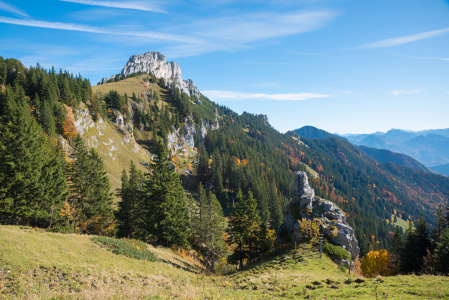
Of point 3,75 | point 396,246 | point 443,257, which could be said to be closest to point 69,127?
point 3,75

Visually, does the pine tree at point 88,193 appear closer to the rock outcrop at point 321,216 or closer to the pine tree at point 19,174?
the pine tree at point 19,174

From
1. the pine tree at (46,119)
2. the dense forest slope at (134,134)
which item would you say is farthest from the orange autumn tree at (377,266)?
the pine tree at (46,119)

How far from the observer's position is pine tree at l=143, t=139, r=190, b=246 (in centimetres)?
3209

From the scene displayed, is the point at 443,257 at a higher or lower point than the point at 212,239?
higher

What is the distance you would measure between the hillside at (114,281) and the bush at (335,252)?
13.9 metres

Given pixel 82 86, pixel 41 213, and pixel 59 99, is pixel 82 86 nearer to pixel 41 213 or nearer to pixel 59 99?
pixel 59 99

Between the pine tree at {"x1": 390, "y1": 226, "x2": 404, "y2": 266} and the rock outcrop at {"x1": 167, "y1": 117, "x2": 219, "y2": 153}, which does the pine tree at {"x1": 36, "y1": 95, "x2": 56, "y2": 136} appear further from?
the pine tree at {"x1": 390, "y1": 226, "x2": 404, "y2": 266}

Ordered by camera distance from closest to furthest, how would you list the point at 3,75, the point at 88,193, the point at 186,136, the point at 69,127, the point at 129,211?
1. the point at 88,193
2. the point at 129,211
3. the point at 69,127
4. the point at 3,75
5. the point at 186,136

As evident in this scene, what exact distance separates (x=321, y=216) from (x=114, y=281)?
37662 mm

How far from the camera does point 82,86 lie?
3627 inches

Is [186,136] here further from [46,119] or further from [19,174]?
[19,174]

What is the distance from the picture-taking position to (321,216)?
4003 centimetres

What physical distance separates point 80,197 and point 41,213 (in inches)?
326

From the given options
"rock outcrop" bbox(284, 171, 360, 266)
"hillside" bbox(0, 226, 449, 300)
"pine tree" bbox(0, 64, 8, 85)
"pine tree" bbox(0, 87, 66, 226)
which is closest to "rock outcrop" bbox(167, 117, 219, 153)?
"pine tree" bbox(0, 64, 8, 85)
